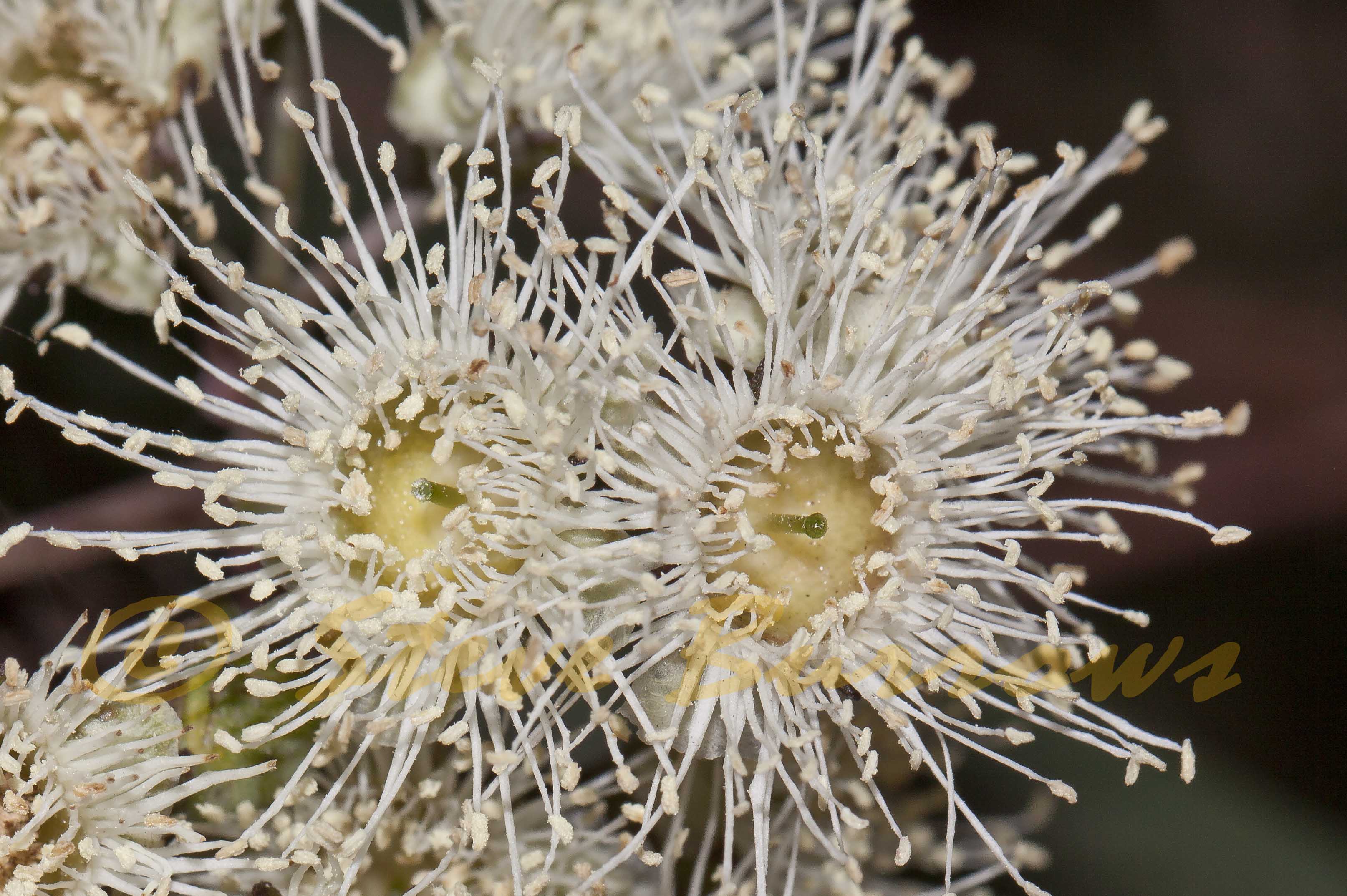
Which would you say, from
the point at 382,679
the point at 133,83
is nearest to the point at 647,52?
the point at 133,83

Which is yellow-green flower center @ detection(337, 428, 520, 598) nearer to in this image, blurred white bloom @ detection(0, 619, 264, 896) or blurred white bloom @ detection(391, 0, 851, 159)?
blurred white bloom @ detection(0, 619, 264, 896)

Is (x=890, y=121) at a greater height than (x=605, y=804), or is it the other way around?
(x=890, y=121)

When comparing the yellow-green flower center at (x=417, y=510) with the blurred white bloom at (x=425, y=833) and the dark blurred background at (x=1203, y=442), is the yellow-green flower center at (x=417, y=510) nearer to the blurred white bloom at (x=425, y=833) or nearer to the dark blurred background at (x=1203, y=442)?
the blurred white bloom at (x=425, y=833)

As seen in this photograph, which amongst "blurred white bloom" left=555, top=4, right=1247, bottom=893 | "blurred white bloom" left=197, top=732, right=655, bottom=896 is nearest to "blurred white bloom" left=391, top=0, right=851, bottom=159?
"blurred white bloom" left=555, top=4, right=1247, bottom=893

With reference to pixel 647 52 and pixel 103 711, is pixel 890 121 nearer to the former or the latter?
pixel 647 52

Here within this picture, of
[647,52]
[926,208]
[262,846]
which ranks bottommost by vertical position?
[262,846]

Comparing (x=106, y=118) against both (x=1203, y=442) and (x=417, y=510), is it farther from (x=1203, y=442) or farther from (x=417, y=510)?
(x=1203, y=442)
